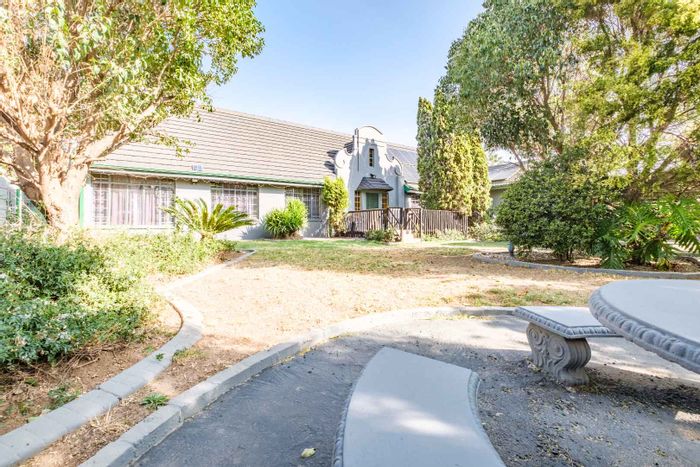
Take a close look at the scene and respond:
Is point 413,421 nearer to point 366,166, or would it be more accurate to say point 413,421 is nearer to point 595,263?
point 595,263

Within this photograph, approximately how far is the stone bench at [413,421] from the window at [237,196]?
1483cm

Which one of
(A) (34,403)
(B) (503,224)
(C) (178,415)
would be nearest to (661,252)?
(B) (503,224)

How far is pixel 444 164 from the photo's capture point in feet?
57.6

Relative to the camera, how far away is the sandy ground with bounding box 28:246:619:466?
2.23 meters

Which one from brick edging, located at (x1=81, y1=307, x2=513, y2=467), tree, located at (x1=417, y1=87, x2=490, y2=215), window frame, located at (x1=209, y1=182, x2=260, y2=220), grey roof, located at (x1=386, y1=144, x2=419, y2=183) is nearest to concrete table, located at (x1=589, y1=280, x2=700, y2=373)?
brick edging, located at (x1=81, y1=307, x2=513, y2=467)

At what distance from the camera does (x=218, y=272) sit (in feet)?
24.2

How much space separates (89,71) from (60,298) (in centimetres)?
452

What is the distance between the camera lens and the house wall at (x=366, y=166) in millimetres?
19781

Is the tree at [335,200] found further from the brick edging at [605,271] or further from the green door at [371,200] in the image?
the brick edging at [605,271]

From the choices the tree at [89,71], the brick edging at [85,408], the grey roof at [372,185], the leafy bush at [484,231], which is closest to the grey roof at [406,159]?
the grey roof at [372,185]

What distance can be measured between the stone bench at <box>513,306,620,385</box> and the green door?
17.7 m

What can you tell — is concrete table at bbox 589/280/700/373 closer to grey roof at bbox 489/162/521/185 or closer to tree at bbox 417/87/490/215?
tree at bbox 417/87/490/215

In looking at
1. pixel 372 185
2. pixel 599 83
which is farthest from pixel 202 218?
pixel 372 185

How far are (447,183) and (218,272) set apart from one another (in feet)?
44.1
